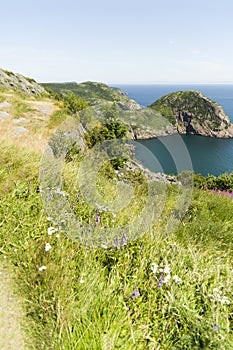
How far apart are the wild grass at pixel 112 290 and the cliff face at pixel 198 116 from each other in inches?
6720

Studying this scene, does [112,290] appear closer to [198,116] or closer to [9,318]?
[9,318]

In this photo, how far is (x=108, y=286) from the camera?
296 cm

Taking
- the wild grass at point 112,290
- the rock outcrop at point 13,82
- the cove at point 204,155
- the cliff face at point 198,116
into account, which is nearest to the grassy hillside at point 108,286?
the wild grass at point 112,290

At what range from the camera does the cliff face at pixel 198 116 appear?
174125mm

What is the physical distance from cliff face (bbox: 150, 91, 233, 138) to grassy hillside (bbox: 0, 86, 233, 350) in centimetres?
17049

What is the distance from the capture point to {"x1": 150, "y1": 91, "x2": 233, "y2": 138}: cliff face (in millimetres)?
174125

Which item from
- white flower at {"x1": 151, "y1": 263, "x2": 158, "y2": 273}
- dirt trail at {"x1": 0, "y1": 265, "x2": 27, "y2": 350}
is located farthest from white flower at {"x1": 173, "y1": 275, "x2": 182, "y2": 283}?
dirt trail at {"x1": 0, "y1": 265, "x2": 27, "y2": 350}

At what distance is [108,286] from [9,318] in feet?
3.66

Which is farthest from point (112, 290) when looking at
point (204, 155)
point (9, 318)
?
point (204, 155)

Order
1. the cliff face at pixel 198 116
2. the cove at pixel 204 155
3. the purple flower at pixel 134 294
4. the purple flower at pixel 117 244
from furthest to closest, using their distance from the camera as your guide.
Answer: the cliff face at pixel 198 116 → the cove at pixel 204 155 → the purple flower at pixel 117 244 → the purple flower at pixel 134 294

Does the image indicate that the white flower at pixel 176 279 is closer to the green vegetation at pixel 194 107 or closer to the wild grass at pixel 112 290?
the wild grass at pixel 112 290

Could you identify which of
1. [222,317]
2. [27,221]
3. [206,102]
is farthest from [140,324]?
[206,102]

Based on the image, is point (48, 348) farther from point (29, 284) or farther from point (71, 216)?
point (71, 216)

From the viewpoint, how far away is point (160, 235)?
434 centimetres
